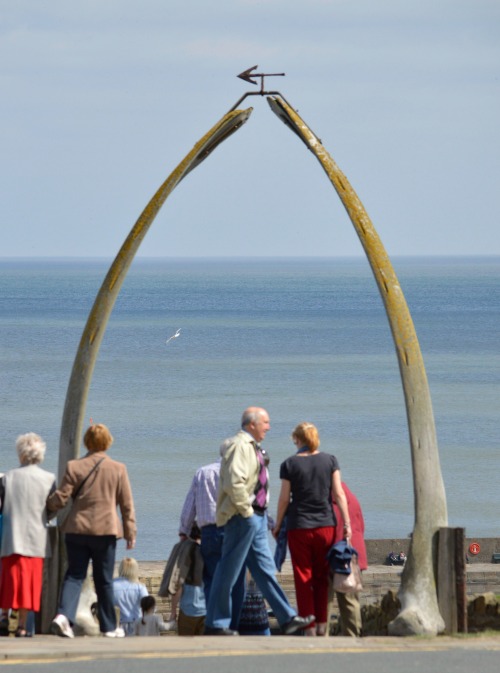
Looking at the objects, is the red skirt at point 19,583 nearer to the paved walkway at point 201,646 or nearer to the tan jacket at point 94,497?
the paved walkway at point 201,646

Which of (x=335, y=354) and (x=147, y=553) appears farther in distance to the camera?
(x=335, y=354)

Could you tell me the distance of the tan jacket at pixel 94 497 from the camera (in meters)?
9.25

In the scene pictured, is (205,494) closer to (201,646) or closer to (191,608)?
(191,608)

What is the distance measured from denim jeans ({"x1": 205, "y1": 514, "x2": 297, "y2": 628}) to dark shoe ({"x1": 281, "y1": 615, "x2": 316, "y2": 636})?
33 millimetres

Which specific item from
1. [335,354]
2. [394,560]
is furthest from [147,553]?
[335,354]

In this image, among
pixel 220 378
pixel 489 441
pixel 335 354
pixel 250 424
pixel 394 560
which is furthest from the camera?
pixel 335 354

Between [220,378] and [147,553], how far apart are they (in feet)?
186

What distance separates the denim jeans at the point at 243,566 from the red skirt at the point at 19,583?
4.17 ft

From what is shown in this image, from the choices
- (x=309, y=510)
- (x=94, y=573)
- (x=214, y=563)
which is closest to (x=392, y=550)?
(x=214, y=563)

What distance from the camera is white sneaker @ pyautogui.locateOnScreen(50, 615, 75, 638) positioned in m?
9.34

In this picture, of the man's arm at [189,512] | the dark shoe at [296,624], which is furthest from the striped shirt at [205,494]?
the dark shoe at [296,624]

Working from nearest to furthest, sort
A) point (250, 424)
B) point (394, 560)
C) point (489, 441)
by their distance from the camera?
point (250, 424), point (394, 560), point (489, 441)

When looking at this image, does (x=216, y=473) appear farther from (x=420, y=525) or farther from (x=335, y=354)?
(x=335, y=354)

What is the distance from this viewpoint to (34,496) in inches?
367
